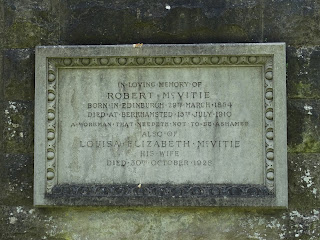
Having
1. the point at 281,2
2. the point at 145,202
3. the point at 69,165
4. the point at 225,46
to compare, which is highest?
the point at 281,2

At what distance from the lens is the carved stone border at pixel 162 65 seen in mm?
4613

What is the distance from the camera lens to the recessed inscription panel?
4680 millimetres

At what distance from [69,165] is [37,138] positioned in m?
0.41

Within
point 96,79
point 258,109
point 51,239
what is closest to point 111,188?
point 51,239

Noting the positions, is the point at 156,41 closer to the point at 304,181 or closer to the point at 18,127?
the point at 18,127

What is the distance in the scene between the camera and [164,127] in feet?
15.5

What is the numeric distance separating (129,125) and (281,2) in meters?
1.97

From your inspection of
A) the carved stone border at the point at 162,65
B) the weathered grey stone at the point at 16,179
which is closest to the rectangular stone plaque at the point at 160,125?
the carved stone border at the point at 162,65

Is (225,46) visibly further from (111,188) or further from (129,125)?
(111,188)

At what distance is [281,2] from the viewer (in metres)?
4.89

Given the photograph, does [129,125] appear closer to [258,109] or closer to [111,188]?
[111,188]

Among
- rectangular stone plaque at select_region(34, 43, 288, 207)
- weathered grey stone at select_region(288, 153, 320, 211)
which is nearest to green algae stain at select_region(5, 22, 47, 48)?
rectangular stone plaque at select_region(34, 43, 288, 207)

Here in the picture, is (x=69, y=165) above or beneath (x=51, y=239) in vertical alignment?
above

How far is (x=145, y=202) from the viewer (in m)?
4.62
